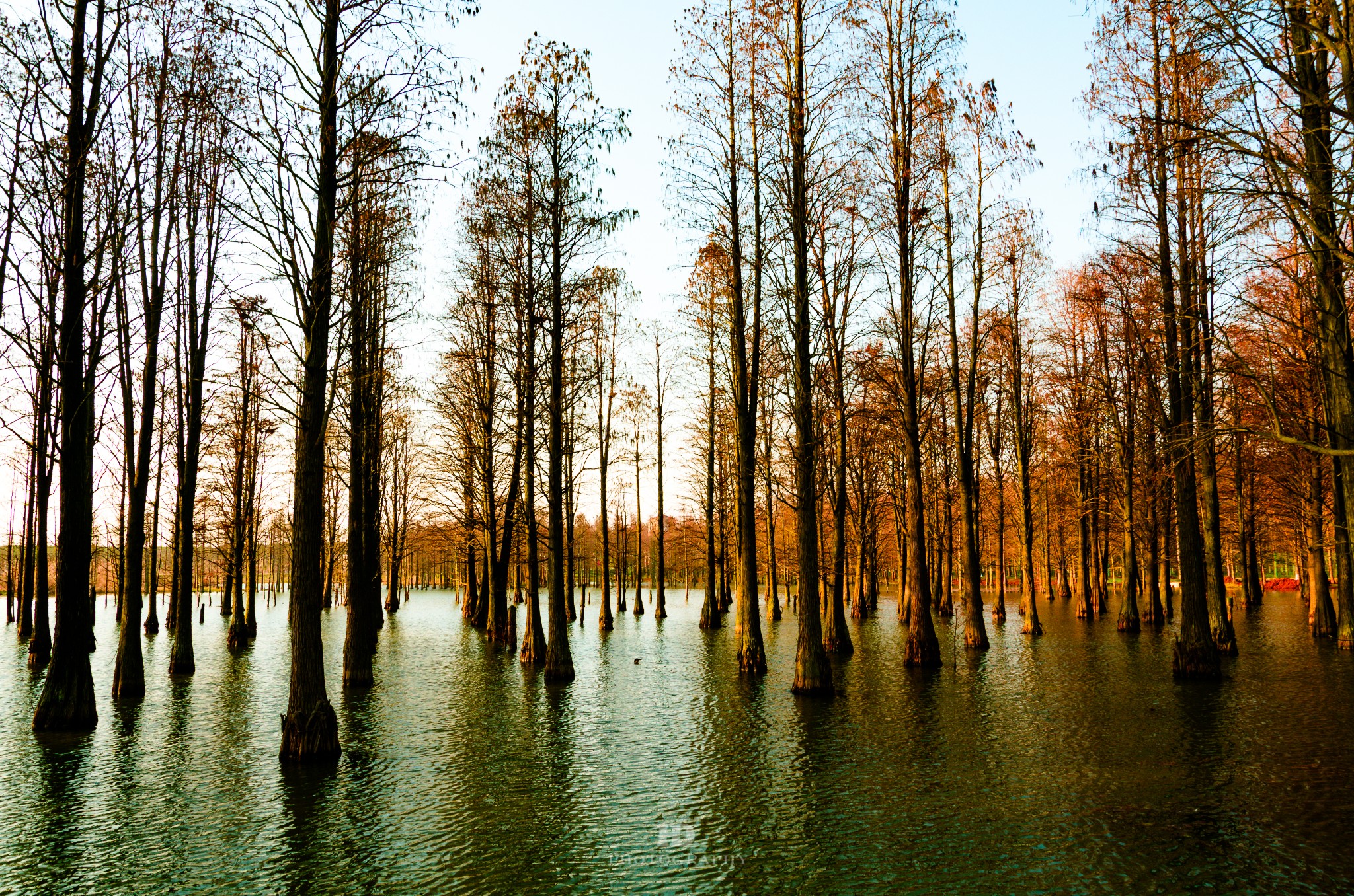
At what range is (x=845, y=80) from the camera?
16188mm

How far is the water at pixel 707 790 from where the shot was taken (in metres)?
6.88

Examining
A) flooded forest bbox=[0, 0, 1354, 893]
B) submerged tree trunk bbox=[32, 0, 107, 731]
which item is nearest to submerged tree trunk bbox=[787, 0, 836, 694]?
flooded forest bbox=[0, 0, 1354, 893]

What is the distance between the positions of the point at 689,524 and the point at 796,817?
1534 inches

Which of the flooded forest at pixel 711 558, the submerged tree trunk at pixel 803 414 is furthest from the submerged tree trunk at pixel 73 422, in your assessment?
the submerged tree trunk at pixel 803 414

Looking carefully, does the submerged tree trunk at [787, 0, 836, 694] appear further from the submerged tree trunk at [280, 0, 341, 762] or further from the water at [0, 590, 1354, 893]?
the submerged tree trunk at [280, 0, 341, 762]

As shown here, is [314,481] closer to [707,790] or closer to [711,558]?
[707,790]

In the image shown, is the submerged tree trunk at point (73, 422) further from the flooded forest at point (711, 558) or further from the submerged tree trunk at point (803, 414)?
the submerged tree trunk at point (803, 414)

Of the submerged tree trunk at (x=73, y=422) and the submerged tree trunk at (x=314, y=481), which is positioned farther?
the submerged tree trunk at (x=73, y=422)

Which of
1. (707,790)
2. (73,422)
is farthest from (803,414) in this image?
(73,422)

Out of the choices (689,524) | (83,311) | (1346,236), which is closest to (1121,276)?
(1346,236)

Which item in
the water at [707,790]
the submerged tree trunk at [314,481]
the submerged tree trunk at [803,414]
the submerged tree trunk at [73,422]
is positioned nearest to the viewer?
the water at [707,790]

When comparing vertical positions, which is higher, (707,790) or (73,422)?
(73,422)

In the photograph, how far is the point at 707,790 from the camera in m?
9.42

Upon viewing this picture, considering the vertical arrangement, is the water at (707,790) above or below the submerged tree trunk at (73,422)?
below
